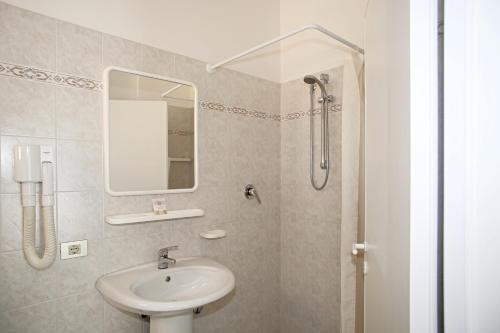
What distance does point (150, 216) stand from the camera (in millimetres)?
1334

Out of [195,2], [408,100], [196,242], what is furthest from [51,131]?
[408,100]

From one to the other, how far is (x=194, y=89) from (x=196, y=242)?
0.99 m

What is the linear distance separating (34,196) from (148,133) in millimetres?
595

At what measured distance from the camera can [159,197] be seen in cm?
147

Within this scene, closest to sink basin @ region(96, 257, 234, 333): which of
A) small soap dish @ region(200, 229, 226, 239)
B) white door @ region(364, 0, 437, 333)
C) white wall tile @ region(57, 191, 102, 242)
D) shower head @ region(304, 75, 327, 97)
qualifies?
small soap dish @ region(200, 229, 226, 239)

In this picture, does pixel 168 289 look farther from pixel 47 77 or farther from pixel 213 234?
pixel 47 77

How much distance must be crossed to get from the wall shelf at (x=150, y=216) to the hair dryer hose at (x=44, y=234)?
0.76 ft

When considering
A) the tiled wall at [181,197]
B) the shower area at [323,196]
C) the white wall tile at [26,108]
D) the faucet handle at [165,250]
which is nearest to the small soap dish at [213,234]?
the tiled wall at [181,197]

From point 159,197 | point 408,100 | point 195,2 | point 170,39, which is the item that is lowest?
point 159,197

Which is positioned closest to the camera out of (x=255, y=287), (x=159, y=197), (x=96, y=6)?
(x=96, y=6)

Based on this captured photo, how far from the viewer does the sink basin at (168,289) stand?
3.38ft

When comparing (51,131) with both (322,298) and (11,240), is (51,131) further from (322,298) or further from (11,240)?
(322,298)

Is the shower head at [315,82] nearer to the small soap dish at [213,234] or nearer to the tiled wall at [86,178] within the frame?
the tiled wall at [86,178]

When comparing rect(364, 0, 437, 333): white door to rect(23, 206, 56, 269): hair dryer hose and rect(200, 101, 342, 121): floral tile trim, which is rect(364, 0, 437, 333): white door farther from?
rect(23, 206, 56, 269): hair dryer hose
